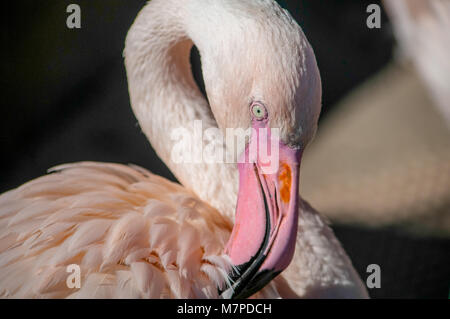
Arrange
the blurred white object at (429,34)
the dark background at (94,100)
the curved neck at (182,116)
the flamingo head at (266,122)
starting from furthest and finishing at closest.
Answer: the blurred white object at (429,34) < the dark background at (94,100) < the curved neck at (182,116) < the flamingo head at (266,122)

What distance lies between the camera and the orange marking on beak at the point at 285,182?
3.31 ft

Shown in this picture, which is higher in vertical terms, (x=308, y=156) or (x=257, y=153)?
(x=257, y=153)

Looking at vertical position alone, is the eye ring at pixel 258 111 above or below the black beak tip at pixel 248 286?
above

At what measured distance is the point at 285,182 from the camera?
102 centimetres

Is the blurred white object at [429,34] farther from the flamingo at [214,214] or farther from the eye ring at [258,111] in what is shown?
the eye ring at [258,111]

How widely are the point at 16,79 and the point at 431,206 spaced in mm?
1743

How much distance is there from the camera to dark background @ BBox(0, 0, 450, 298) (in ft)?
4.76

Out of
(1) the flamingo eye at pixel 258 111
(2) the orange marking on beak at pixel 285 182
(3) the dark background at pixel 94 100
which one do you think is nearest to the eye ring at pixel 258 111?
(1) the flamingo eye at pixel 258 111

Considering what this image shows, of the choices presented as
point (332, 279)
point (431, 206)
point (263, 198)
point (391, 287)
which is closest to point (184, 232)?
point (263, 198)

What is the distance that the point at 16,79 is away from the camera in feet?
4.97

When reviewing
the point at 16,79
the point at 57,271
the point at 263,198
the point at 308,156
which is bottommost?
the point at 308,156

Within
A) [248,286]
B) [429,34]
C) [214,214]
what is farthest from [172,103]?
[429,34]

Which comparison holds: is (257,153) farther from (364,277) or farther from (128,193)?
(364,277)

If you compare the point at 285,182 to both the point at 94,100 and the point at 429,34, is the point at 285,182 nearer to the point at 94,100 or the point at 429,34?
the point at 94,100
